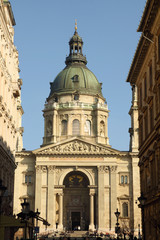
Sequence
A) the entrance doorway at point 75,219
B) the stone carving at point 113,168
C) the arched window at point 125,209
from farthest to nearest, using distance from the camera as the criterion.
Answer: the entrance doorway at point 75,219, the stone carving at point 113,168, the arched window at point 125,209

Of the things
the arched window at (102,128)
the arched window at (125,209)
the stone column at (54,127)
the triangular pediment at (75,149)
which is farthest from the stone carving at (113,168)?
the stone column at (54,127)

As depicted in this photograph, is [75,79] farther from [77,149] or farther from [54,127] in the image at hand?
[77,149]

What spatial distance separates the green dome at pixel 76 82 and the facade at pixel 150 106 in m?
57.9

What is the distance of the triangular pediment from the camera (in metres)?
81.2

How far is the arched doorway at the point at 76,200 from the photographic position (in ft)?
278

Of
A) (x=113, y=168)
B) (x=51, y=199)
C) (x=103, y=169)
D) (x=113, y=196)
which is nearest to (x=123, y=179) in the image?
(x=113, y=168)

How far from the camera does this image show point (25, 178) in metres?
82.5

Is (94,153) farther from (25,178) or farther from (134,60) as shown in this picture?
(134,60)

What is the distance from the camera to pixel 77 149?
268 feet

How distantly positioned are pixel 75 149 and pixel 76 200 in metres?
10.9

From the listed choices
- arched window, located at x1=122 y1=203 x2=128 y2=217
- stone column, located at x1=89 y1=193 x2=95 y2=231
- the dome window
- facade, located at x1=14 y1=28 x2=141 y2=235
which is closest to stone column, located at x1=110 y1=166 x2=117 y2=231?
facade, located at x1=14 y1=28 x2=141 y2=235

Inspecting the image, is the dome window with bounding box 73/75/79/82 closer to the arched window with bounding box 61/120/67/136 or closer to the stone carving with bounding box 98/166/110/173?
the arched window with bounding box 61/120/67/136

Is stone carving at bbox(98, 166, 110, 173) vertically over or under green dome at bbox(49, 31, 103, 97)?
under

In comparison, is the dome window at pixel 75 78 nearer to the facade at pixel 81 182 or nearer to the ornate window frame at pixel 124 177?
the facade at pixel 81 182
